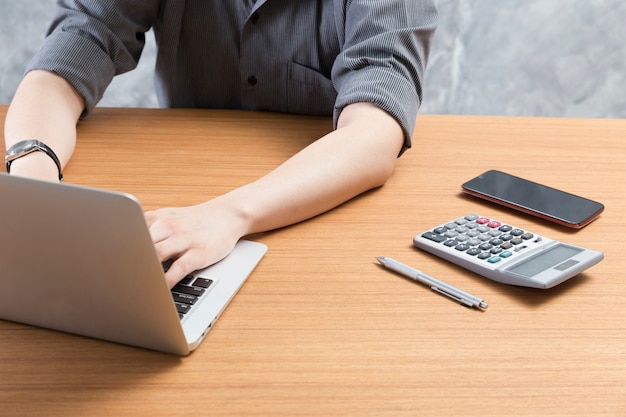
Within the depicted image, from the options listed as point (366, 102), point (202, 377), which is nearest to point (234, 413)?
point (202, 377)

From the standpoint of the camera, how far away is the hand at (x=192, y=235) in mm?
674

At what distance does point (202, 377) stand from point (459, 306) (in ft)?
0.82

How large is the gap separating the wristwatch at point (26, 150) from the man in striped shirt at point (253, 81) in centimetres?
1

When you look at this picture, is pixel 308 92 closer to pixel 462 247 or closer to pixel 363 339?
pixel 462 247

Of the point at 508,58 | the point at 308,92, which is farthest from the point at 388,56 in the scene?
the point at 508,58

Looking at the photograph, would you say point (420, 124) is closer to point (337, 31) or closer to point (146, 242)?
point (337, 31)

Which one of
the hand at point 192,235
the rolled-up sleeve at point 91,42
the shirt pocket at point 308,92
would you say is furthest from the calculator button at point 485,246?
the rolled-up sleeve at point 91,42

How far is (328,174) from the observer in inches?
33.1

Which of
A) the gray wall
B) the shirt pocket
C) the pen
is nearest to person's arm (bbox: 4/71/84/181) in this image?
the shirt pocket

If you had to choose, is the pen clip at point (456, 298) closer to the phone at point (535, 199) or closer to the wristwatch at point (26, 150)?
the phone at point (535, 199)

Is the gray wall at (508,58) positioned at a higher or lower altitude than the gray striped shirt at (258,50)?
lower

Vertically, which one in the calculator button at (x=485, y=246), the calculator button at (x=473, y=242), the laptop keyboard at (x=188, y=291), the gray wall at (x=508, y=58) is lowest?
the gray wall at (x=508, y=58)

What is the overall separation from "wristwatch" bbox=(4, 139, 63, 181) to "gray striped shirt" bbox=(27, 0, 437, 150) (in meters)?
0.19

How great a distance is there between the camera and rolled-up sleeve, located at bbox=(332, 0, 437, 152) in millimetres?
974
